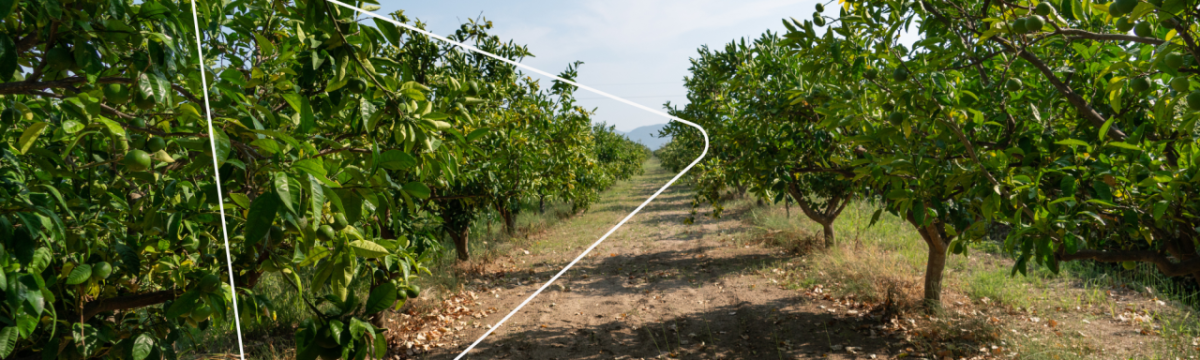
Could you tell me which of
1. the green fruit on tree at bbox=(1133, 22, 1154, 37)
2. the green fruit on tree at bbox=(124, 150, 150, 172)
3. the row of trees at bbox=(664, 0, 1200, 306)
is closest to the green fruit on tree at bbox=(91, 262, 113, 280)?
the green fruit on tree at bbox=(124, 150, 150, 172)

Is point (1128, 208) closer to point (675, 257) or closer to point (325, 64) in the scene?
point (325, 64)

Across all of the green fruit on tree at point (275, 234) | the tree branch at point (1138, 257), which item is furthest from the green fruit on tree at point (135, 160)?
the tree branch at point (1138, 257)

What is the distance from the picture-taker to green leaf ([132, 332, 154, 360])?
1631 mm

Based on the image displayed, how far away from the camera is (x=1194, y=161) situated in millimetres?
1699

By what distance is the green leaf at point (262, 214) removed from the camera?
2.97 ft

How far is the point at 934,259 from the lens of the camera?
5570 millimetres

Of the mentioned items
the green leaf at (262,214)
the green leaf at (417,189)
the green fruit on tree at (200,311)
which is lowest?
the green fruit on tree at (200,311)

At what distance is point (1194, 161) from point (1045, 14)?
24.6 inches

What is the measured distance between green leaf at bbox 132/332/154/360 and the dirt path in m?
3.79

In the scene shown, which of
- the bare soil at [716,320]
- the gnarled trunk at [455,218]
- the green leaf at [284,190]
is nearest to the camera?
the green leaf at [284,190]

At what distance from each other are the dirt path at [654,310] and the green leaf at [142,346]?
12.4ft

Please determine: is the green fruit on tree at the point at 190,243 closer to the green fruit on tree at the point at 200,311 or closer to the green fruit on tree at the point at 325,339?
the green fruit on tree at the point at 200,311

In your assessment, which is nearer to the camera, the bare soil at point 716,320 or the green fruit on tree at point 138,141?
the green fruit on tree at point 138,141

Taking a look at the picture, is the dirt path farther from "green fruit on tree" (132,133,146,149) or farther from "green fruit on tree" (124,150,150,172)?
"green fruit on tree" (124,150,150,172)
